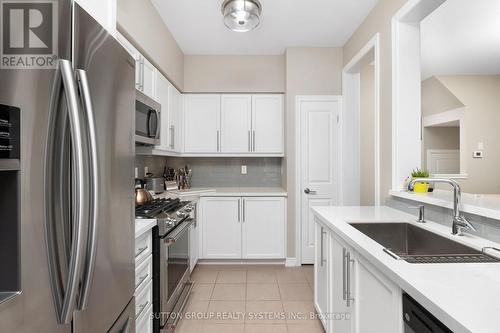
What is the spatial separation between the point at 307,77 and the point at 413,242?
2.40 meters

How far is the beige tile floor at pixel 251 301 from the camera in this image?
2.13 metres

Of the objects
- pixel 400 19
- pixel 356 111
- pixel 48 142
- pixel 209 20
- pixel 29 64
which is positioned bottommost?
pixel 48 142

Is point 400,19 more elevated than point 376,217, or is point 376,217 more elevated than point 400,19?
point 400,19

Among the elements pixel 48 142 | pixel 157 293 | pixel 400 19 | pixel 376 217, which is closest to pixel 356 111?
pixel 400 19

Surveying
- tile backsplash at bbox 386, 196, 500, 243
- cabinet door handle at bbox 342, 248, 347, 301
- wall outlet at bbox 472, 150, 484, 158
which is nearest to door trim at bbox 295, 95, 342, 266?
tile backsplash at bbox 386, 196, 500, 243

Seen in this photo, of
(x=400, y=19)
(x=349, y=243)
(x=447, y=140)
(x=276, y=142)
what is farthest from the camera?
(x=447, y=140)

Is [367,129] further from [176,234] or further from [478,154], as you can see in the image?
[176,234]

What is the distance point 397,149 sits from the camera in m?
2.12

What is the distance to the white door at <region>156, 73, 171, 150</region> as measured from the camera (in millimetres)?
2703

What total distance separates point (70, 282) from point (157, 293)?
Answer: 49.0 inches

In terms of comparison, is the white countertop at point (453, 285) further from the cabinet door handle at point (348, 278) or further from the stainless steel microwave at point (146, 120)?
the stainless steel microwave at point (146, 120)

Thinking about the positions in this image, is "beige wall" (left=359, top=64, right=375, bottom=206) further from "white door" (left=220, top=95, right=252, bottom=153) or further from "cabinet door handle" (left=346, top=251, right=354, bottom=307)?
"cabinet door handle" (left=346, top=251, right=354, bottom=307)

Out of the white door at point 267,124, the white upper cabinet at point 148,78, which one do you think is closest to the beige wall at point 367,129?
the white door at point 267,124

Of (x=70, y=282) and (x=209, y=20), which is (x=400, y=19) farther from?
(x=70, y=282)
